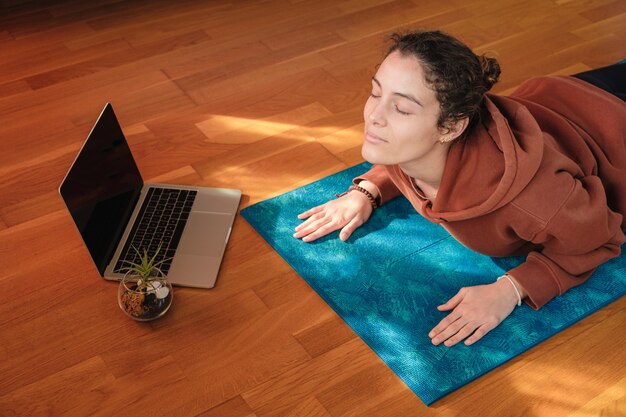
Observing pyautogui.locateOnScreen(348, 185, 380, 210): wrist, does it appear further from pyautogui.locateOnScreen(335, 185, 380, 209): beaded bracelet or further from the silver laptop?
the silver laptop

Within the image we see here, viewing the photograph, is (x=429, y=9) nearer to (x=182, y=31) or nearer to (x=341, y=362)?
(x=182, y=31)

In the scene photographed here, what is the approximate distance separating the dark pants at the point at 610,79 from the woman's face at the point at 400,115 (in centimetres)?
59

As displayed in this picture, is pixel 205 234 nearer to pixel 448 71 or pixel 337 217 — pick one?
pixel 337 217

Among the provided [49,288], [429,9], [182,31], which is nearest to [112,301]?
[49,288]

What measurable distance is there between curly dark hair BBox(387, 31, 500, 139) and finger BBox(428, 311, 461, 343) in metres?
0.41

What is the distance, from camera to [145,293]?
5.39 feet

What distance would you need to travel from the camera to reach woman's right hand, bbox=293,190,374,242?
1.91 metres

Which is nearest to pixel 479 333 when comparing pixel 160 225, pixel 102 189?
pixel 160 225

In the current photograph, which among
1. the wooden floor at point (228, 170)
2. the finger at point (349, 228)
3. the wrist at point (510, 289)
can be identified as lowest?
the wooden floor at point (228, 170)

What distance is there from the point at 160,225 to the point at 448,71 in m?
0.81

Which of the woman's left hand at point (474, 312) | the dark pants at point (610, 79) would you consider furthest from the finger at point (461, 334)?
the dark pants at point (610, 79)

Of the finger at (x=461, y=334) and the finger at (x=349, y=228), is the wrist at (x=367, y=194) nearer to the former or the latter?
the finger at (x=349, y=228)

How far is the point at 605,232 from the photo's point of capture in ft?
5.54

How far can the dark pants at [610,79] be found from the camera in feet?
6.48
